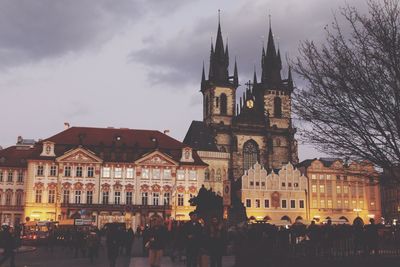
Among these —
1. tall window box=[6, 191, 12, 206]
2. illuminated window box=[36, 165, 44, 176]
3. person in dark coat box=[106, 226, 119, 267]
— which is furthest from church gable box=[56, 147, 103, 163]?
person in dark coat box=[106, 226, 119, 267]

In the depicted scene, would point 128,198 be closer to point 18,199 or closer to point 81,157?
point 81,157

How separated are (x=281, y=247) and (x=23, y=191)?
52.7 m

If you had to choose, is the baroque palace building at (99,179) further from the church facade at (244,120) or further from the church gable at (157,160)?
the church facade at (244,120)

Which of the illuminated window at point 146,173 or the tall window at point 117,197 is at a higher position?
the illuminated window at point 146,173

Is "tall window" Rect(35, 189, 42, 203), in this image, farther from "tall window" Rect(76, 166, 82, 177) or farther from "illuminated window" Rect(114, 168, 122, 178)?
"illuminated window" Rect(114, 168, 122, 178)

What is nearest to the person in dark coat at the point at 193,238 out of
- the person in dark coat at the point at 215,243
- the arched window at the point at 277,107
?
the person in dark coat at the point at 215,243

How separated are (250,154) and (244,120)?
568cm

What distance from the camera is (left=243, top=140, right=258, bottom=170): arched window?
274ft

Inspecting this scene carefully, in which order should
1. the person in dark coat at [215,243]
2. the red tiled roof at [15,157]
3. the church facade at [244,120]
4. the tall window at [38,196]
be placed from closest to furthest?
the person in dark coat at [215,243]
the tall window at [38,196]
the red tiled roof at [15,157]
the church facade at [244,120]

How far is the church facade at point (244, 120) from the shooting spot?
8181cm

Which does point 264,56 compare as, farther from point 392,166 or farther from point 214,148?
point 392,166

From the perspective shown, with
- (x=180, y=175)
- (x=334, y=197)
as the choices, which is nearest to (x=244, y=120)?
(x=334, y=197)

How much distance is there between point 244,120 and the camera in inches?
3388

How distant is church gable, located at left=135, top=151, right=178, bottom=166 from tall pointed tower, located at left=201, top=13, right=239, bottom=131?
21312 millimetres
